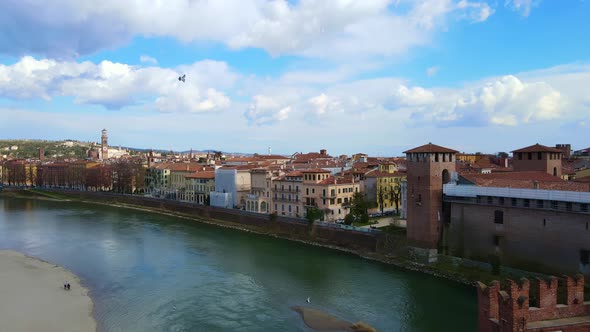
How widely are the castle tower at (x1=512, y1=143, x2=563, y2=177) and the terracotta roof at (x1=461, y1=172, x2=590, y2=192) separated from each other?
2.27 meters

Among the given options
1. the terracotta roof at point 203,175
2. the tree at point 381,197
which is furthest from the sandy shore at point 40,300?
the tree at point 381,197

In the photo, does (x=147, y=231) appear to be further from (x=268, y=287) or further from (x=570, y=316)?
(x=570, y=316)

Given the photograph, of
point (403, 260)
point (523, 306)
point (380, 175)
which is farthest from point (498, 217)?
point (380, 175)

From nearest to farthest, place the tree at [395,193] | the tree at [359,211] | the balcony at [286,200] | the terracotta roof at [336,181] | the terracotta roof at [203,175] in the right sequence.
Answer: the tree at [359,211] → the terracotta roof at [336,181] → the balcony at [286,200] → the tree at [395,193] → the terracotta roof at [203,175]

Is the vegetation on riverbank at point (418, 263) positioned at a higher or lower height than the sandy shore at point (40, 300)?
higher

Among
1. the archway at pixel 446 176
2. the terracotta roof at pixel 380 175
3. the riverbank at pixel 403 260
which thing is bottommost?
the riverbank at pixel 403 260

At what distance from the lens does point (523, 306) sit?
10.1 metres

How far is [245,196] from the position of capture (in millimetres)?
53531

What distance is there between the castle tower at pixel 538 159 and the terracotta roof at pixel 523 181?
227 cm

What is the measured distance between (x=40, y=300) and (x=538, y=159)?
34282 millimetres

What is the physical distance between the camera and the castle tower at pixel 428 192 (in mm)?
29781

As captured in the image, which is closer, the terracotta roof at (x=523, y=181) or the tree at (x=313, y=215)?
the terracotta roof at (x=523, y=181)

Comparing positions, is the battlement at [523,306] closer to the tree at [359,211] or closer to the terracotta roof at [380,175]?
the tree at [359,211]

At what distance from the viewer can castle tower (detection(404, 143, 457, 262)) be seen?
29781mm
